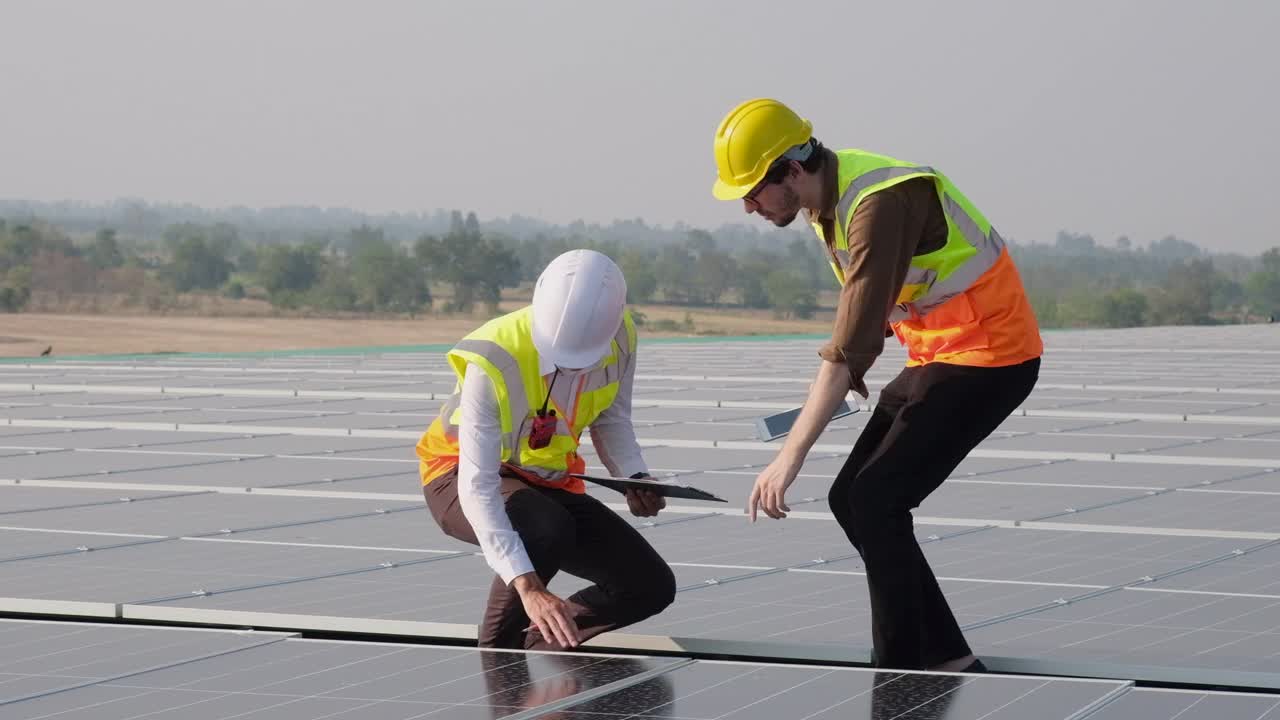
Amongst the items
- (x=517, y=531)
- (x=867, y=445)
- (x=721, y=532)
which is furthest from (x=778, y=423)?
(x=721, y=532)

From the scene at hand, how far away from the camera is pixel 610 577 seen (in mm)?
6266

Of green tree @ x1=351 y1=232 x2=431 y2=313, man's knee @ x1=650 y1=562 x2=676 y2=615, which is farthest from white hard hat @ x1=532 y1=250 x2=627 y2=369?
green tree @ x1=351 y1=232 x2=431 y2=313

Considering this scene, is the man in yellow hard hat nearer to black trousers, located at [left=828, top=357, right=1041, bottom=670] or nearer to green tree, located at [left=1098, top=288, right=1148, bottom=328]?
black trousers, located at [left=828, top=357, right=1041, bottom=670]

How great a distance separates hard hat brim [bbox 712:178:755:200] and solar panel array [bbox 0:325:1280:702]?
1.65 meters

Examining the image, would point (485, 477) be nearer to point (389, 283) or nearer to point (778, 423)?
point (778, 423)

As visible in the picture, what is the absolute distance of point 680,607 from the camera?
7.22 metres

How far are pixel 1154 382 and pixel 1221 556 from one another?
1511cm

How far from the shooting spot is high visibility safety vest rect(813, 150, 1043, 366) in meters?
5.63

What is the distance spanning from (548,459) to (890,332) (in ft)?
4.30

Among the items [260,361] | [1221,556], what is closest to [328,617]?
[1221,556]

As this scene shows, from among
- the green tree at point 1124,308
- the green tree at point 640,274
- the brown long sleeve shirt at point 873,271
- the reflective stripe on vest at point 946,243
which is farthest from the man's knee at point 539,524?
the green tree at point 640,274

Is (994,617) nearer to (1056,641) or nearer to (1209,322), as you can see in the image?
(1056,641)

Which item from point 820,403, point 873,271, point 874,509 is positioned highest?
point 873,271

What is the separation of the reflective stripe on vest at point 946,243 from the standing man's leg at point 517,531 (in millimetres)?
1348
